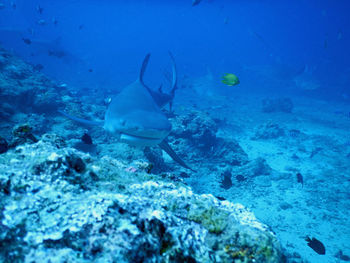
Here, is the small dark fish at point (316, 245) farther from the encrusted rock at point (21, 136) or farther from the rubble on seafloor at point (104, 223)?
the encrusted rock at point (21, 136)

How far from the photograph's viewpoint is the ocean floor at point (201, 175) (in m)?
1.26

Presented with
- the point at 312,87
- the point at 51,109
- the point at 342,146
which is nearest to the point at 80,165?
the point at 51,109

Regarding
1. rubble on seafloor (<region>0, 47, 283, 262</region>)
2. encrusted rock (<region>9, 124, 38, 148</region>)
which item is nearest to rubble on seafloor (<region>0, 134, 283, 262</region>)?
rubble on seafloor (<region>0, 47, 283, 262</region>)

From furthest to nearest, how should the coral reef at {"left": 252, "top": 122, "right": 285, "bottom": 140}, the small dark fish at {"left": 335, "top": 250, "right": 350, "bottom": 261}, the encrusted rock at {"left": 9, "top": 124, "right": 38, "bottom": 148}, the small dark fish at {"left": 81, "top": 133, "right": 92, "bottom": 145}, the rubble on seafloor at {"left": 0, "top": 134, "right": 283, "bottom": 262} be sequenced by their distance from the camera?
the coral reef at {"left": 252, "top": 122, "right": 285, "bottom": 140} < the small dark fish at {"left": 81, "top": 133, "right": 92, "bottom": 145} < the small dark fish at {"left": 335, "top": 250, "right": 350, "bottom": 261} < the encrusted rock at {"left": 9, "top": 124, "right": 38, "bottom": 148} < the rubble on seafloor at {"left": 0, "top": 134, "right": 283, "bottom": 262}

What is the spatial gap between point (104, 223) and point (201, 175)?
5.65 metres

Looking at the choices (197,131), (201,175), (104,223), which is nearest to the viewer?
(104,223)

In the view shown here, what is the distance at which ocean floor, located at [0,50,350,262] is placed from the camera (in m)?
1.26

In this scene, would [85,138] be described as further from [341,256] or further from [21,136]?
[341,256]

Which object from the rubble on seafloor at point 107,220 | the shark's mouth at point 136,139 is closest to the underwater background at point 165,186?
the rubble on seafloor at point 107,220

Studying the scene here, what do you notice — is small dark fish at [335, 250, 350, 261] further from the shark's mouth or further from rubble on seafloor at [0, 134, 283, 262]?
the shark's mouth

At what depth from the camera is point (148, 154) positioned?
18.4ft

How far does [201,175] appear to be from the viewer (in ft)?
21.3

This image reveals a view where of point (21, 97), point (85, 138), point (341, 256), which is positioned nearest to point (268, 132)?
point (341, 256)

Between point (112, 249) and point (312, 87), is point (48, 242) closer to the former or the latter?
point (112, 249)
